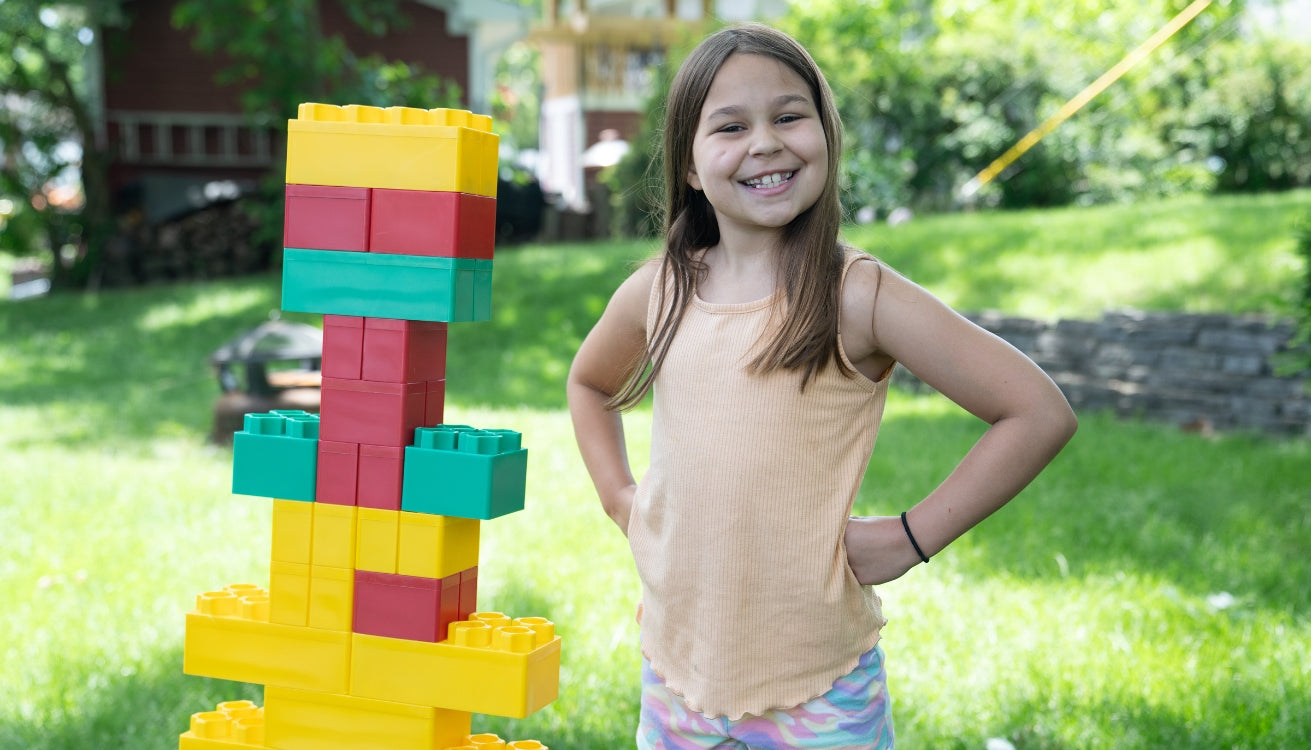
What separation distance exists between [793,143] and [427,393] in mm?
643

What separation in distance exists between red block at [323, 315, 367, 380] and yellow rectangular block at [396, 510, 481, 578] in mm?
218

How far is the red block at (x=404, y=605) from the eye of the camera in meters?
1.79

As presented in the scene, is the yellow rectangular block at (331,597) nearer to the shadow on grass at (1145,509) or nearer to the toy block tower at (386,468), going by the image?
the toy block tower at (386,468)

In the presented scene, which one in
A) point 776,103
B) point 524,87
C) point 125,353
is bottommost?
point 125,353

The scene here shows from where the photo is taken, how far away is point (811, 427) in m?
1.77

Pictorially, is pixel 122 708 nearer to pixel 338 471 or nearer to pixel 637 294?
pixel 338 471

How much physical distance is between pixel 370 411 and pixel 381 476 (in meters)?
0.09

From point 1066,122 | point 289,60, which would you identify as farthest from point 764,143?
point 289,60

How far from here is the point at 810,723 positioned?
1.81m

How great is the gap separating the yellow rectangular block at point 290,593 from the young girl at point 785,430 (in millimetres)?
→ 514

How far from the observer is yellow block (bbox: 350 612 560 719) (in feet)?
5.80

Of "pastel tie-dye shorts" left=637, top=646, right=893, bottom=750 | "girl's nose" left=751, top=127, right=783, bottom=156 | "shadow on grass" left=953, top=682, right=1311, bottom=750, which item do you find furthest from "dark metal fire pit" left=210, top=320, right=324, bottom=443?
"girl's nose" left=751, top=127, right=783, bottom=156

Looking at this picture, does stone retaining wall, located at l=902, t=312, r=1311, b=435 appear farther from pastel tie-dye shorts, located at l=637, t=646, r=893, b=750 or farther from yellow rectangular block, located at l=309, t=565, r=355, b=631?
yellow rectangular block, located at l=309, t=565, r=355, b=631

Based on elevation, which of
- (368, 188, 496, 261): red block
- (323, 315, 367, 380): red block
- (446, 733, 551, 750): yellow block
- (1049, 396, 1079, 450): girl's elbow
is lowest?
(446, 733, 551, 750): yellow block
